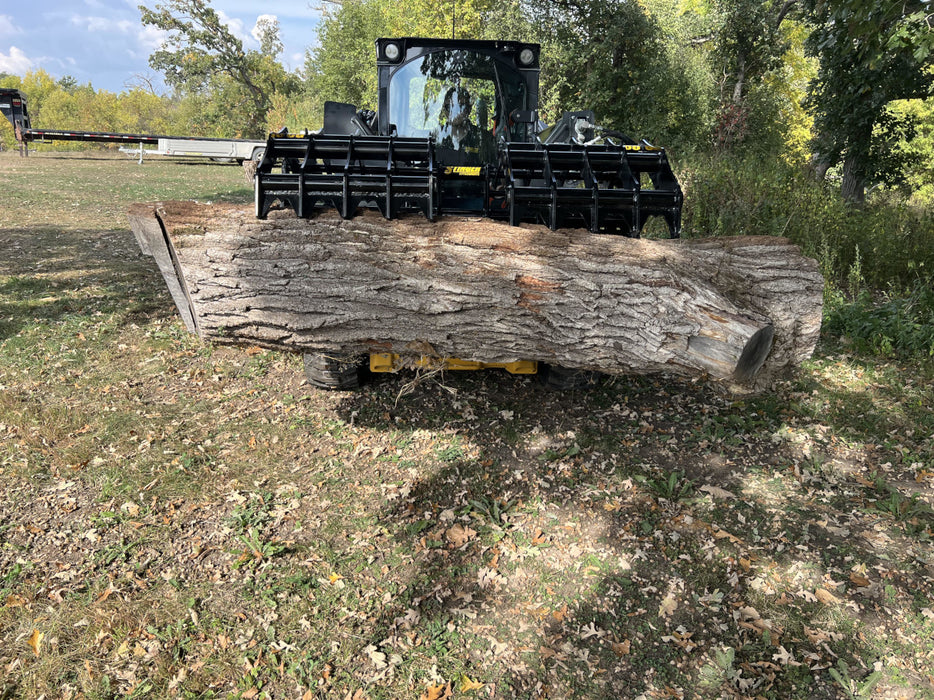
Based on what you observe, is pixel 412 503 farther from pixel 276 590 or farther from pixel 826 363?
pixel 826 363

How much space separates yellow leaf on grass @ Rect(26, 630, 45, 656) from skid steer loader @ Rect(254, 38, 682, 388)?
2143mm

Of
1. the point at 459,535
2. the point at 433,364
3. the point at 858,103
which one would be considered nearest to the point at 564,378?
the point at 433,364

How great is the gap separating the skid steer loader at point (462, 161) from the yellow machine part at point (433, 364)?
0.01 m

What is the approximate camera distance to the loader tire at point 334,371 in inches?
165

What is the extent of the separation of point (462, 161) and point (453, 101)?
0.60 meters

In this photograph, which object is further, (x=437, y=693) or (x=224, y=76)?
(x=224, y=76)

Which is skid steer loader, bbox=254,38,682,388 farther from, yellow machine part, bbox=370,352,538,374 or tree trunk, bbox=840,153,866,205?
tree trunk, bbox=840,153,866,205

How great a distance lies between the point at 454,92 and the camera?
575cm

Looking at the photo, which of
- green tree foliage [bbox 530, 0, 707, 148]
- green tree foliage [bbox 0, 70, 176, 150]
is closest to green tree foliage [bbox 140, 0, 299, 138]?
green tree foliage [bbox 0, 70, 176, 150]

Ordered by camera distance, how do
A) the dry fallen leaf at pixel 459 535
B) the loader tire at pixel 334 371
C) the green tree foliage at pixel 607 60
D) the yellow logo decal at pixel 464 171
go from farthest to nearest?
the green tree foliage at pixel 607 60 < the yellow logo decal at pixel 464 171 < the loader tire at pixel 334 371 < the dry fallen leaf at pixel 459 535

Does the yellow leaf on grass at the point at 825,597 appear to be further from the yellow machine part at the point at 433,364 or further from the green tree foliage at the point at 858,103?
the green tree foliage at the point at 858,103

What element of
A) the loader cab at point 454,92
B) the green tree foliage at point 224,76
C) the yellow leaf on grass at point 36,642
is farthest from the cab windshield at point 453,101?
the green tree foliage at point 224,76

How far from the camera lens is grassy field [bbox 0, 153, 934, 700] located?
8.23ft

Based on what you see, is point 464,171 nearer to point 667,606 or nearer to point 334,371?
point 334,371
